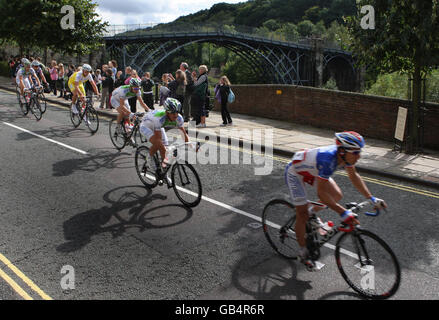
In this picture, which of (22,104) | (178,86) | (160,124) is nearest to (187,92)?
(178,86)

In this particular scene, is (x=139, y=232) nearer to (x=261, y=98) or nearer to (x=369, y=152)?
(x=369, y=152)

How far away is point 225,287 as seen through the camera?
15.4 ft

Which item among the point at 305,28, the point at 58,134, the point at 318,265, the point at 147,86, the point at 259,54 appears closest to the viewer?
the point at 318,265

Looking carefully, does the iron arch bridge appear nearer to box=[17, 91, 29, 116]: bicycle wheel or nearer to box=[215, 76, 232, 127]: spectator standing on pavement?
box=[17, 91, 29, 116]: bicycle wheel

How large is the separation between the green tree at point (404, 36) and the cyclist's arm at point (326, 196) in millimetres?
7615

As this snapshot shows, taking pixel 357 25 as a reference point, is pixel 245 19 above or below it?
above

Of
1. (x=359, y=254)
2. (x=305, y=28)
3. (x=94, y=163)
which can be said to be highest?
(x=305, y=28)

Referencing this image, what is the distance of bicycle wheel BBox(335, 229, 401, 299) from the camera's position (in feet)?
14.0

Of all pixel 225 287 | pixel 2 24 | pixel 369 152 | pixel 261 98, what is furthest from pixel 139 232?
pixel 2 24

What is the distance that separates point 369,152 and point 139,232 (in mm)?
7800

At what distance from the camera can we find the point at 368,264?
447cm

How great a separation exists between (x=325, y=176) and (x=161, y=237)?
2715 millimetres

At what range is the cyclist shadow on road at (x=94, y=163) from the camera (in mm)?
9258

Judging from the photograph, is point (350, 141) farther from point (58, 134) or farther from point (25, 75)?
point (25, 75)
